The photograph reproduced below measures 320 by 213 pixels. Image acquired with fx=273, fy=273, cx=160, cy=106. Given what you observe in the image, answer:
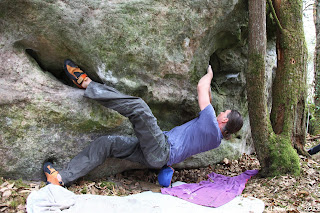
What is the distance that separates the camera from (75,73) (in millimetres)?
4246

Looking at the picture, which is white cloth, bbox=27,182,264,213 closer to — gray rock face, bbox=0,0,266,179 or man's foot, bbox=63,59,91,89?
gray rock face, bbox=0,0,266,179

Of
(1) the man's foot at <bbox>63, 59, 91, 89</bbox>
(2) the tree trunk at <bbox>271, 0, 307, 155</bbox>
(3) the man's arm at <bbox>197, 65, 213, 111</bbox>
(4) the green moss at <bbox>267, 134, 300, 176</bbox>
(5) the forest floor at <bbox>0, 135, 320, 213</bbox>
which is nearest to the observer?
(5) the forest floor at <bbox>0, 135, 320, 213</bbox>

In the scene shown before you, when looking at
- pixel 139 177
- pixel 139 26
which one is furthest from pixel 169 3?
pixel 139 177

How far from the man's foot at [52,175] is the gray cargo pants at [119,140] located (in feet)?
0.19

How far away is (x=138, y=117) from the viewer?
392 centimetres

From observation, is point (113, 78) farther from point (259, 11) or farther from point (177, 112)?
point (259, 11)

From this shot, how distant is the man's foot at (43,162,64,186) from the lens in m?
3.76

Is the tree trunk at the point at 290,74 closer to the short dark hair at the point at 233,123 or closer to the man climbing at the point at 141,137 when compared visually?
the short dark hair at the point at 233,123

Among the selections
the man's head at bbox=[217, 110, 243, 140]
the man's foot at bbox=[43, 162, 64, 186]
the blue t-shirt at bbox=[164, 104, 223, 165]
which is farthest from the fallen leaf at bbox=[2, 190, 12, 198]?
the man's head at bbox=[217, 110, 243, 140]

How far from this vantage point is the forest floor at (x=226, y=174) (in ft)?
11.1

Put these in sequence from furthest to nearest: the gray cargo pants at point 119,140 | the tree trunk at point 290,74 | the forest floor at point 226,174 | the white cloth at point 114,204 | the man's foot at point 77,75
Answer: the tree trunk at point 290,74
the man's foot at point 77,75
the gray cargo pants at point 119,140
the forest floor at point 226,174
the white cloth at point 114,204

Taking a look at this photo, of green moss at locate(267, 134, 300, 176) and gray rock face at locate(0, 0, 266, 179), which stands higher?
gray rock face at locate(0, 0, 266, 179)

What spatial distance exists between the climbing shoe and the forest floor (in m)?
1.55

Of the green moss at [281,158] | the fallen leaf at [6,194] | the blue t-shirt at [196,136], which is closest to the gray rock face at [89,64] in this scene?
the fallen leaf at [6,194]
